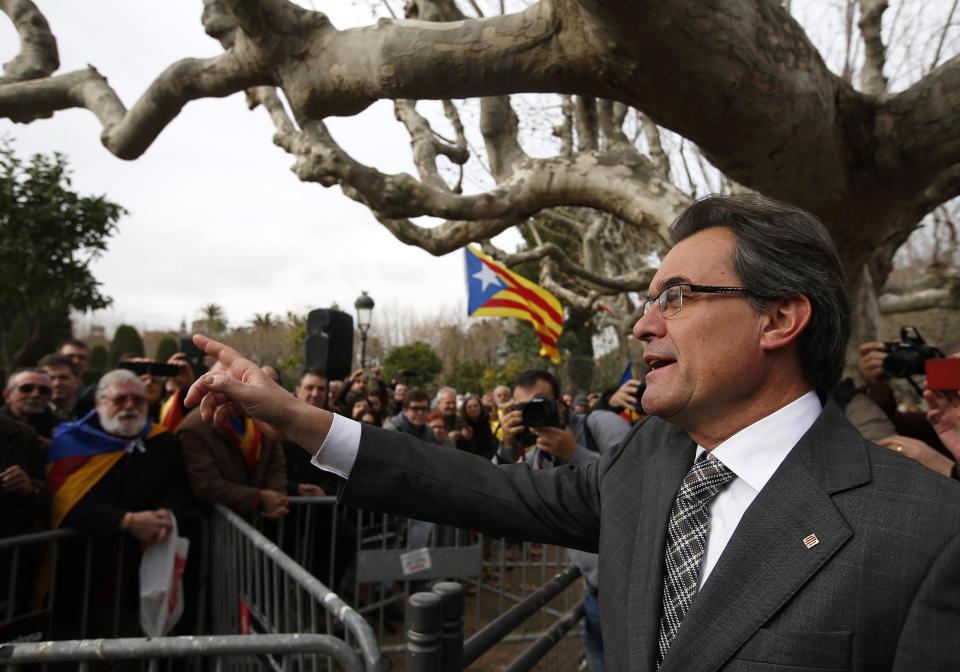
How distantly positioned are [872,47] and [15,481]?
6.31 meters

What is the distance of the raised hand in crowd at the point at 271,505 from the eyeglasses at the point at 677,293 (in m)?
3.24

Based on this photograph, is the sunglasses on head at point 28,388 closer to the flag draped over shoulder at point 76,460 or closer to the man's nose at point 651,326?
the flag draped over shoulder at point 76,460

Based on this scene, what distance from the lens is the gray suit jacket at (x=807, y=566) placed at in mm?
1080

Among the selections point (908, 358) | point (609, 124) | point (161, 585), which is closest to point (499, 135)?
point (609, 124)

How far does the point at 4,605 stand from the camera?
3.27m

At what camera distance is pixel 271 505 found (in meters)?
4.11

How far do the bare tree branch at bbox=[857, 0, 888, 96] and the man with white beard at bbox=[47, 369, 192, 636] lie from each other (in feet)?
17.9

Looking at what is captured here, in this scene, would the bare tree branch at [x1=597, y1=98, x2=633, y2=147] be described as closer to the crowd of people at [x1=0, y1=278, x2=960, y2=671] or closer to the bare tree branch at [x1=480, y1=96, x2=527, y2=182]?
the bare tree branch at [x1=480, y1=96, x2=527, y2=182]

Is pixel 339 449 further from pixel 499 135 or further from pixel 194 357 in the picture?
pixel 499 135

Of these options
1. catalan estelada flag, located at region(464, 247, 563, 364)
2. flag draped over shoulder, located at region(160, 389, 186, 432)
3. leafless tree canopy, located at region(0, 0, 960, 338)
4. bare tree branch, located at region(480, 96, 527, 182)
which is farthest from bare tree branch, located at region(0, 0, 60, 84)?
catalan estelada flag, located at region(464, 247, 563, 364)

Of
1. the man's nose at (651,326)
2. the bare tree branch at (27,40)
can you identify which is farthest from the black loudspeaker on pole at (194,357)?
the man's nose at (651,326)

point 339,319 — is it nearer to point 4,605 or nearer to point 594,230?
point 4,605

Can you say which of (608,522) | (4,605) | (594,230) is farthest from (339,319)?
(594,230)

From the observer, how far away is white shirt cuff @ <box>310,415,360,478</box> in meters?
1.58
